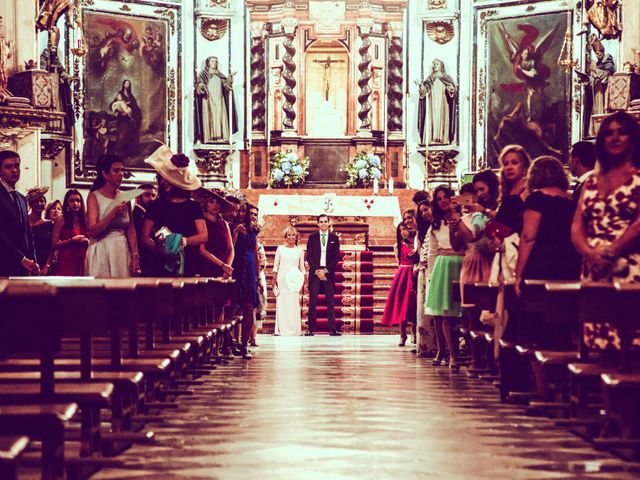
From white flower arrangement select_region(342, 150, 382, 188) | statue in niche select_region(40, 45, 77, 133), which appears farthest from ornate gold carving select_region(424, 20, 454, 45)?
statue in niche select_region(40, 45, 77, 133)

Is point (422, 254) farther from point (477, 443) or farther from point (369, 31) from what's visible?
point (369, 31)

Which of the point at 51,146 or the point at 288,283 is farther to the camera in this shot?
the point at 51,146

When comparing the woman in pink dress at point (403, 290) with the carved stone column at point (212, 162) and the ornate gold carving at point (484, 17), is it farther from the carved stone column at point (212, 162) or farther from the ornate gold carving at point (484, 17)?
the ornate gold carving at point (484, 17)

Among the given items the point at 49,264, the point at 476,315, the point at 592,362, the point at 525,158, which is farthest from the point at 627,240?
the point at 49,264

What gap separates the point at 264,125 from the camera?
981 inches

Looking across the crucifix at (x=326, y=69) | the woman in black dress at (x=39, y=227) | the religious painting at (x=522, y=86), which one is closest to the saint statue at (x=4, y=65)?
the woman in black dress at (x=39, y=227)

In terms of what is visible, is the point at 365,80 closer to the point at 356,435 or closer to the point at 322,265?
the point at 322,265

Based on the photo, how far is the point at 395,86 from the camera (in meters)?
25.0

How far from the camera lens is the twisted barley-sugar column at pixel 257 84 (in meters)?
24.8

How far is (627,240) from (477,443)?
4.03 feet

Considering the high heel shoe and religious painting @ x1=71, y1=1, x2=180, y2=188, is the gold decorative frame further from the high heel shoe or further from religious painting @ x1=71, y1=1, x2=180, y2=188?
the high heel shoe

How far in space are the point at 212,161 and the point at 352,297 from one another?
5.96 m

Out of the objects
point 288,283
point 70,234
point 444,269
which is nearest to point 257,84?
point 288,283

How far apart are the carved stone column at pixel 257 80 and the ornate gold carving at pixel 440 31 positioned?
328cm
